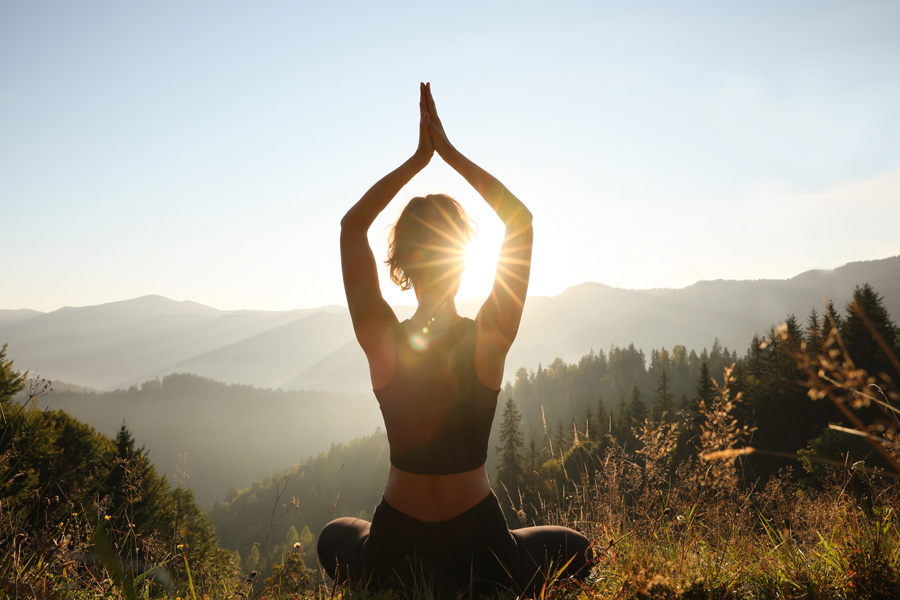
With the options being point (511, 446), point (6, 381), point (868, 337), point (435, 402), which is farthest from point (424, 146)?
point (868, 337)

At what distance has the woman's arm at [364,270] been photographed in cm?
241

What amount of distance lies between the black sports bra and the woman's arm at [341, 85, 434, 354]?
14 cm

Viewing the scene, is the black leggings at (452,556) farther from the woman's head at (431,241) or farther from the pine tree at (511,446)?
the pine tree at (511,446)

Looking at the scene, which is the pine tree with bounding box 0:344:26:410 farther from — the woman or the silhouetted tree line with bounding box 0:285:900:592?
the woman

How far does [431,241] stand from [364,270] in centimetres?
42

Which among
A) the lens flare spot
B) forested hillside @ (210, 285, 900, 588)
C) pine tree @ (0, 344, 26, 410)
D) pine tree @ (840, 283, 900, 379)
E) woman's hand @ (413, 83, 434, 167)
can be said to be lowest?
forested hillside @ (210, 285, 900, 588)

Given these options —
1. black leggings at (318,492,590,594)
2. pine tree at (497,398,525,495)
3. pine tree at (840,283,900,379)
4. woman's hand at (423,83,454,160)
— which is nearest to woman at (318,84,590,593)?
black leggings at (318,492,590,594)

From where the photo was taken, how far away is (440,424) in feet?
7.61

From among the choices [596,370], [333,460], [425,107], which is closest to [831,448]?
[425,107]

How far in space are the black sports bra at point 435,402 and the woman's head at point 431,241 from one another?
381 mm

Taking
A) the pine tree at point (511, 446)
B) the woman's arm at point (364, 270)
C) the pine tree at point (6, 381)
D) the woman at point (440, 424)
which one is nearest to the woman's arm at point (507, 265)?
the woman at point (440, 424)

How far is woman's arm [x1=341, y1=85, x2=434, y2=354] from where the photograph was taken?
7.91ft

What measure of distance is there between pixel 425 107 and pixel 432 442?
209 cm

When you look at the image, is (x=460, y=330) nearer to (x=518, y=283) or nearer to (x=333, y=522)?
(x=518, y=283)
